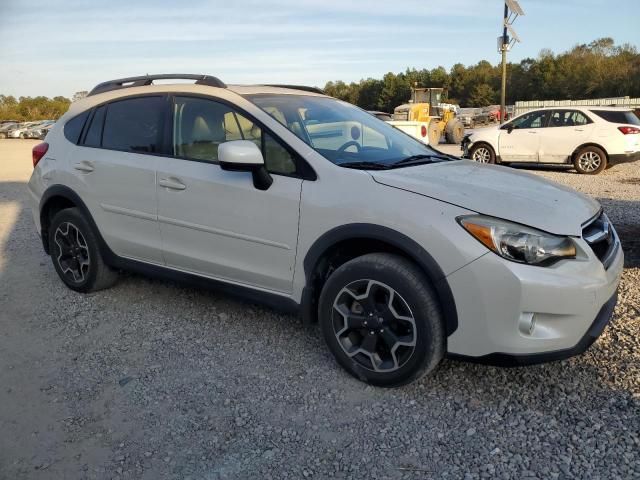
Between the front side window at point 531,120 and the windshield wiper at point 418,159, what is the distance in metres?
10.5

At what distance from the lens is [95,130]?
4.57 m

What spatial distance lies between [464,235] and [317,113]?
5.52 ft

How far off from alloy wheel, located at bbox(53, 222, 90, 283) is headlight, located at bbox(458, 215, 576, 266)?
326 cm

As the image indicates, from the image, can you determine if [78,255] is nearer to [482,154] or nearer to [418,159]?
[418,159]

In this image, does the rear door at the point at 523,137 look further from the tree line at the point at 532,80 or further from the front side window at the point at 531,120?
the tree line at the point at 532,80

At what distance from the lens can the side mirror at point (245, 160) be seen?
3267mm

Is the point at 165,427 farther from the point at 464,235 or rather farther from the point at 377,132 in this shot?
the point at 377,132

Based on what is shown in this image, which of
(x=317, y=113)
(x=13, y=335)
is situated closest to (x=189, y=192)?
(x=317, y=113)

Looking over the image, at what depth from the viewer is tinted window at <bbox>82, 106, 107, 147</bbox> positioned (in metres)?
4.54

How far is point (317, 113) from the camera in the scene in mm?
4027

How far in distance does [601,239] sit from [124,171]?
3.21 metres

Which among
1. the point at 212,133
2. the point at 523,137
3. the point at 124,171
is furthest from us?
the point at 523,137

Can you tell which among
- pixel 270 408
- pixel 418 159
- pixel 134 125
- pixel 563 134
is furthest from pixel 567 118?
pixel 270 408

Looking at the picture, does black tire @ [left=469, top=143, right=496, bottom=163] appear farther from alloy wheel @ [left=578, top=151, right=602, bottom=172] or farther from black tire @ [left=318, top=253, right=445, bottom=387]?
black tire @ [left=318, top=253, right=445, bottom=387]
